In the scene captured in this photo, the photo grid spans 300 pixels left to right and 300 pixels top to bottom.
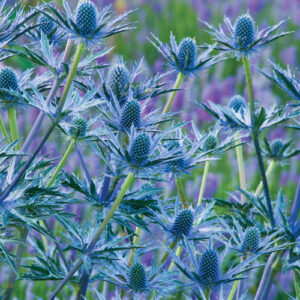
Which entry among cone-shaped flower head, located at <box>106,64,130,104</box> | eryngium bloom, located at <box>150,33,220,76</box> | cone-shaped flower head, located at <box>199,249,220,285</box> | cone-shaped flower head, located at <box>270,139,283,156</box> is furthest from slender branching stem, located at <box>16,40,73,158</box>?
cone-shaped flower head, located at <box>270,139,283,156</box>

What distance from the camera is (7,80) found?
104cm

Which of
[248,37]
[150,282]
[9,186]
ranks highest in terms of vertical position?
[248,37]

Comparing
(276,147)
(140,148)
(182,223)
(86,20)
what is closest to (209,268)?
(182,223)

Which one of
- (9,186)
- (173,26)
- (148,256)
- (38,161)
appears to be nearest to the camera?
(9,186)

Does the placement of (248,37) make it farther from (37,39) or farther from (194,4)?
(194,4)

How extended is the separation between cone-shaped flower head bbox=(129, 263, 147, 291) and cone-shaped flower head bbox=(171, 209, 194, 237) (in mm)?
100

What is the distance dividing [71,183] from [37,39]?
13.5 inches

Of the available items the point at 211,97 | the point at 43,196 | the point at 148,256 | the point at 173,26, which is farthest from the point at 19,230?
the point at 173,26

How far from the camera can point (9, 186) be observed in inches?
35.0

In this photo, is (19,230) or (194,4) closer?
(19,230)

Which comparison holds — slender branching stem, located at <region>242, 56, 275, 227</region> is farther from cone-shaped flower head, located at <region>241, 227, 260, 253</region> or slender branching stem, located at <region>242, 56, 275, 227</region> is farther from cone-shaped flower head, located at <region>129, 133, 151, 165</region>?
cone-shaped flower head, located at <region>129, 133, 151, 165</region>

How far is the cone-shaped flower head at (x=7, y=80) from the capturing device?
103 centimetres

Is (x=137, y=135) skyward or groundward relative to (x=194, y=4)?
groundward

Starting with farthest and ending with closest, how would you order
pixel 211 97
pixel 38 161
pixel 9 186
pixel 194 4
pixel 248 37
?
pixel 194 4 → pixel 211 97 → pixel 248 37 → pixel 38 161 → pixel 9 186
